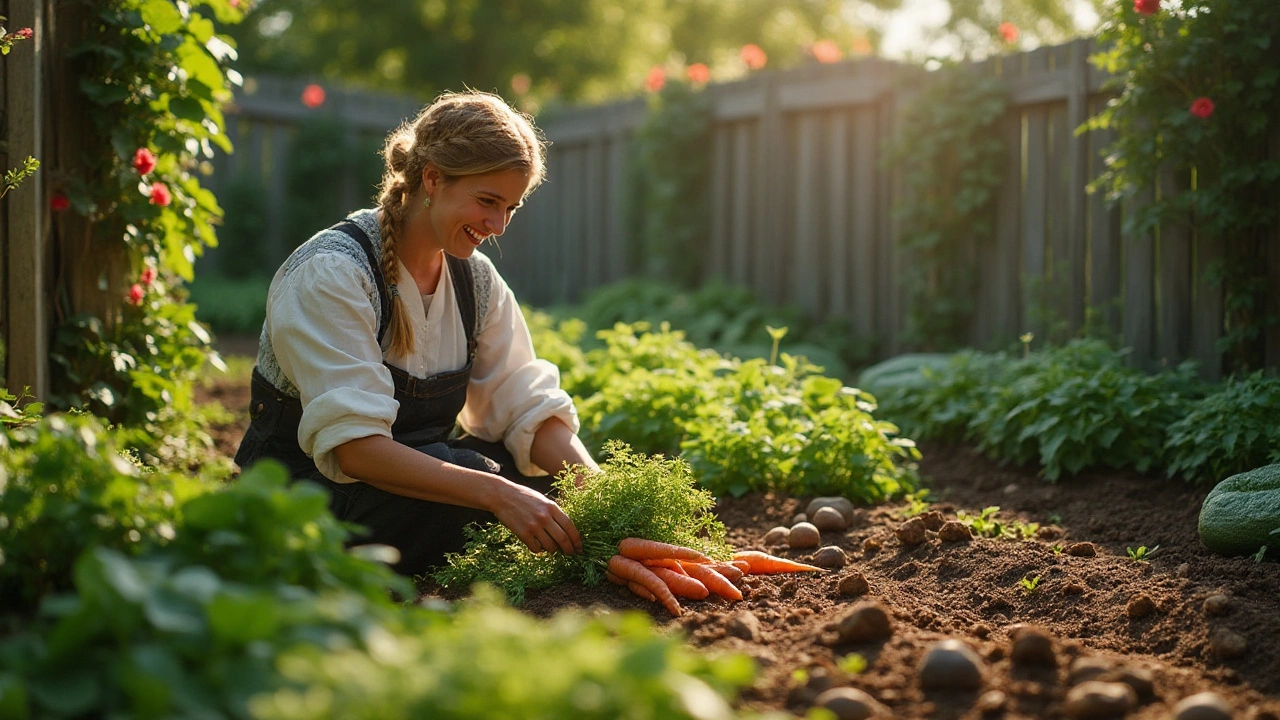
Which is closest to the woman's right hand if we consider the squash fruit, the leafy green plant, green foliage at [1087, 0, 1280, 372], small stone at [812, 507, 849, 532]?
small stone at [812, 507, 849, 532]

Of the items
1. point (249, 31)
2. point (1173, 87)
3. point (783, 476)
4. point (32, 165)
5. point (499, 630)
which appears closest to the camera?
point (499, 630)

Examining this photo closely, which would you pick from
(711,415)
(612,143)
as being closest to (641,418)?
(711,415)

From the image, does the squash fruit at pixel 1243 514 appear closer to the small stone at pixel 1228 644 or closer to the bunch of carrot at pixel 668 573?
the small stone at pixel 1228 644

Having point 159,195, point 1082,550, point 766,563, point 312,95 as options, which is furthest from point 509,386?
point 312,95

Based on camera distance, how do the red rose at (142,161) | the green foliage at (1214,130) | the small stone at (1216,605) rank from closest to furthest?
the small stone at (1216,605) < the red rose at (142,161) < the green foliage at (1214,130)

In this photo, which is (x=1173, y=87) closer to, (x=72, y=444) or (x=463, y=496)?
(x=463, y=496)

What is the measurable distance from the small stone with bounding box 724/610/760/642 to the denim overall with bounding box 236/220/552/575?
102 centimetres

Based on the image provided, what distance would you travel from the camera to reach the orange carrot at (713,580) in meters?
2.91

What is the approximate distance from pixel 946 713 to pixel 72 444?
5.34 ft

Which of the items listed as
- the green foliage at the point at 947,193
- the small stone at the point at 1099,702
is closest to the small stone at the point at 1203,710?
the small stone at the point at 1099,702

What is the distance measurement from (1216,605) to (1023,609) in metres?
0.46

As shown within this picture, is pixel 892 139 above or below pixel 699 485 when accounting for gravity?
above

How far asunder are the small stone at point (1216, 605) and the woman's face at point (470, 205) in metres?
2.04

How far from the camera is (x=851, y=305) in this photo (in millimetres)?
7324
